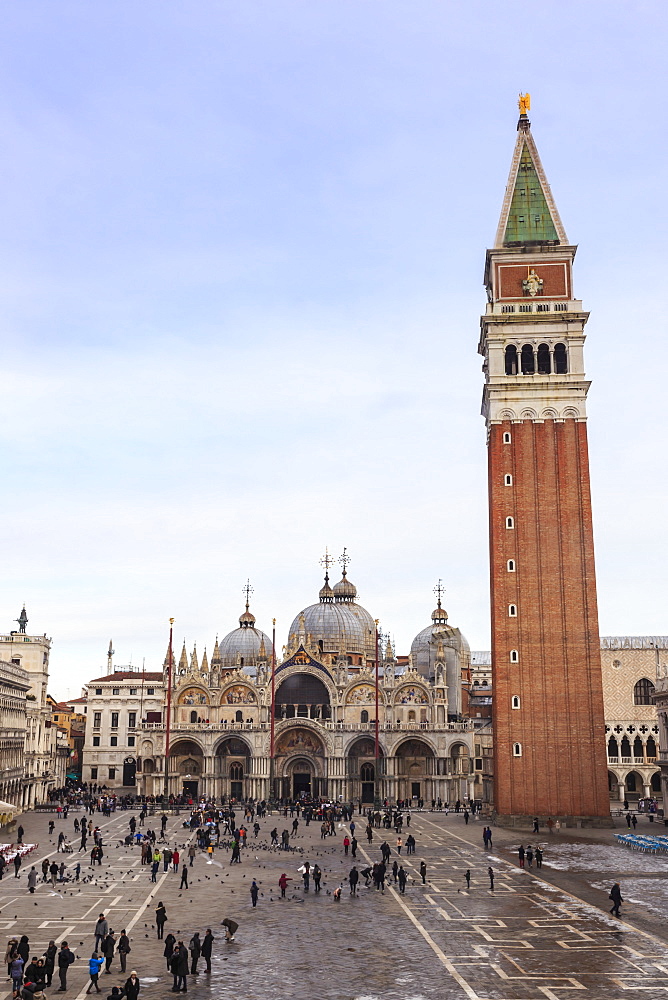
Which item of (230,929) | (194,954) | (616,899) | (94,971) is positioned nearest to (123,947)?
(94,971)

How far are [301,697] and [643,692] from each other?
33.0 metres

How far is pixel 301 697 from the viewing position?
102m

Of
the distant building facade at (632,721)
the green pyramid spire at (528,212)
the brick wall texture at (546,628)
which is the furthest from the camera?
the distant building facade at (632,721)

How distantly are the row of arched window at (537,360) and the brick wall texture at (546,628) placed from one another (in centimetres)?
386

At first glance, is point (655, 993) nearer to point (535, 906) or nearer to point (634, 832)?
point (535, 906)

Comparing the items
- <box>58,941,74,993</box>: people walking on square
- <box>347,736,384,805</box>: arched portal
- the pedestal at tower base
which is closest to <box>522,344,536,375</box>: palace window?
the pedestal at tower base

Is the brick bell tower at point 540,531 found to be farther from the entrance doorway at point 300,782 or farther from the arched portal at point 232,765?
the arched portal at point 232,765

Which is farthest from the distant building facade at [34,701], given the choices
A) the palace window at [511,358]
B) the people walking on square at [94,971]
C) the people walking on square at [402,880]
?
the people walking on square at [94,971]

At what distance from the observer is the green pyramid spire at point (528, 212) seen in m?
76.4

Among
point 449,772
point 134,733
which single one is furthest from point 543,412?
point 134,733

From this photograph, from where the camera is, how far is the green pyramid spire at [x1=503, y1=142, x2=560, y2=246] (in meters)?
76.4

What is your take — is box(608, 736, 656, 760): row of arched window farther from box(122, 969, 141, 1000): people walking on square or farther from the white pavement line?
box(122, 969, 141, 1000): people walking on square

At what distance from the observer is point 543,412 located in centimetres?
7275

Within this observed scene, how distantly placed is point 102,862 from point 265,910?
16.5 meters
